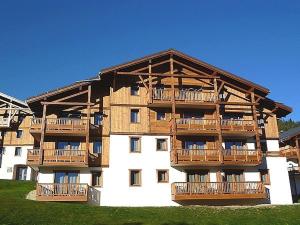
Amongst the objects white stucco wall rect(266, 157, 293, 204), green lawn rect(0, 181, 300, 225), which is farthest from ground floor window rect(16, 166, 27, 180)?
white stucco wall rect(266, 157, 293, 204)

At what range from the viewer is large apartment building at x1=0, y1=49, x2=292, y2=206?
34.7m

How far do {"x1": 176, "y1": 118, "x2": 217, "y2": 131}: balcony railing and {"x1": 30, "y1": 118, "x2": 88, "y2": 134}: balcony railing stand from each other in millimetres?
8576

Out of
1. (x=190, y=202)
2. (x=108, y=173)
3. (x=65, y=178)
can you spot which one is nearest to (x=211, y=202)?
(x=190, y=202)

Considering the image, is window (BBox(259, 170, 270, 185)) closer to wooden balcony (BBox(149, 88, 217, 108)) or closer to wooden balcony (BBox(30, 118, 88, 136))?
wooden balcony (BBox(149, 88, 217, 108))

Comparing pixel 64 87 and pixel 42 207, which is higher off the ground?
pixel 64 87

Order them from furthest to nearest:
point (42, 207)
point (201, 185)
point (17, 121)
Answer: point (17, 121)
point (201, 185)
point (42, 207)

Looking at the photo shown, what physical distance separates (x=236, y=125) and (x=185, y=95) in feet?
18.2

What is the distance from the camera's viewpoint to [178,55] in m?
39.1

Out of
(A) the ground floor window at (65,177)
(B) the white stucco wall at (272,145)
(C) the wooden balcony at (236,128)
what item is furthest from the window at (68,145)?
(B) the white stucco wall at (272,145)

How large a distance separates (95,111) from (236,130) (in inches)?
523

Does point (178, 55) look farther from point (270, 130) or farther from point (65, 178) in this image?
point (65, 178)

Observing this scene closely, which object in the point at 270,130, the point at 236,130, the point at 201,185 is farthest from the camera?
the point at 270,130

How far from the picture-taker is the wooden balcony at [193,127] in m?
36.5

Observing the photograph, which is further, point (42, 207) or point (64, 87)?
point (64, 87)
